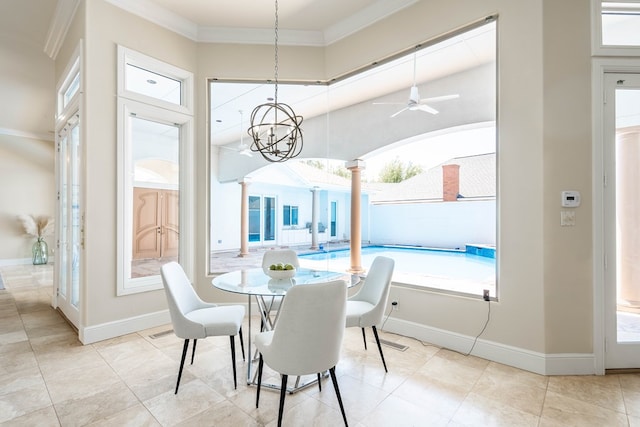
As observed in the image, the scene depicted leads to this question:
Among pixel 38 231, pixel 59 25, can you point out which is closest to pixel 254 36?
pixel 59 25

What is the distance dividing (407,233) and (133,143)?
805cm

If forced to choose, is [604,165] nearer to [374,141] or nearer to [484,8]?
[484,8]

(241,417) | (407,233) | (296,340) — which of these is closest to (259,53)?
(296,340)

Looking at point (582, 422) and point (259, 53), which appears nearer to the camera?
point (582, 422)

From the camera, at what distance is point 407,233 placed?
9.88 meters

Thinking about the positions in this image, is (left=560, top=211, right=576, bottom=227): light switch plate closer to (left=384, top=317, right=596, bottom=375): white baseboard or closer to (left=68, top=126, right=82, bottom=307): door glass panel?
(left=384, top=317, right=596, bottom=375): white baseboard

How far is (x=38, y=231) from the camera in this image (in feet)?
27.2

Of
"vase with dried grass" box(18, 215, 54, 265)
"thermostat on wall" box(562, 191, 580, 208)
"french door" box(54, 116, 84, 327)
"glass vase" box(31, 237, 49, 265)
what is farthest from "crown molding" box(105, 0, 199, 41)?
"glass vase" box(31, 237, 49, 265)

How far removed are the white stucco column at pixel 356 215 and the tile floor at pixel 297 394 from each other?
2.64 m

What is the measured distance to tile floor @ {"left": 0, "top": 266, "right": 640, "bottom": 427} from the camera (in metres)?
1.98

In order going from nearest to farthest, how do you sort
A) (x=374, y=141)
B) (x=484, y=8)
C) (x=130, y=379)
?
(x=130, y=379), (x=484, y=8), (x=374, y=141)


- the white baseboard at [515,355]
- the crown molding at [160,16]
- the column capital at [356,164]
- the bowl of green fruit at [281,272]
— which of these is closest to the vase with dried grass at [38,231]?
the crown molding at [160,16]

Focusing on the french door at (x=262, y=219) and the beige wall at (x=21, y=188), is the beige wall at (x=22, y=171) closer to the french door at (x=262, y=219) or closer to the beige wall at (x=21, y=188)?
the beige wall at (x=21, y=188)

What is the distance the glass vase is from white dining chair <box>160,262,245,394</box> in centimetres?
822
